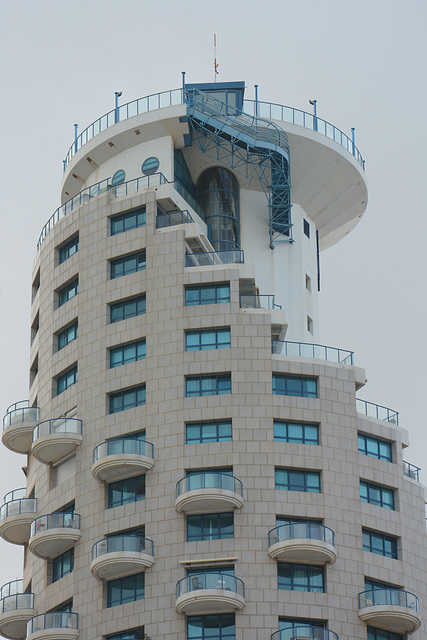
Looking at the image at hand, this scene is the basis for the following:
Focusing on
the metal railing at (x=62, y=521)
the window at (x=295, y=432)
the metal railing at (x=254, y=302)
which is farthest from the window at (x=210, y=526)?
the metal railing at (x=254, y=302)

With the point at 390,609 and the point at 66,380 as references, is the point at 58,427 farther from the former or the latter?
Answer: the point at 390,609

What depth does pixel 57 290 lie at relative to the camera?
9731 centimetres

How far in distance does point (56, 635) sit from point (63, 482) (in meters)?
9.69

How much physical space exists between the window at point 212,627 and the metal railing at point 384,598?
288 inches

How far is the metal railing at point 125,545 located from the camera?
84.1 meters

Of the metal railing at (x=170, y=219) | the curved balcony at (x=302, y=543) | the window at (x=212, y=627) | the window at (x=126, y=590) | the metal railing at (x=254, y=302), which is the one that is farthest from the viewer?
the metal railing at (x=170, y=219)

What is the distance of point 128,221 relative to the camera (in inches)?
3738

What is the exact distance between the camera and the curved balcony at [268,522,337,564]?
273 feet

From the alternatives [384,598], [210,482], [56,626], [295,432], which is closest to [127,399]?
[210,482]

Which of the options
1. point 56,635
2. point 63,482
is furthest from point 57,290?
point 56,635

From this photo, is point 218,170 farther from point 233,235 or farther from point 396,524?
point 396,524

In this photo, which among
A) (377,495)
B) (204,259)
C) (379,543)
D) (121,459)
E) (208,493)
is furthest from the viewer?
(204,259)

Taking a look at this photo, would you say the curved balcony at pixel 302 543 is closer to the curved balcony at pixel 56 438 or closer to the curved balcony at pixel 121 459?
the curved balcony at pixel 121 459

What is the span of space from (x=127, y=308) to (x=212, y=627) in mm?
20356
